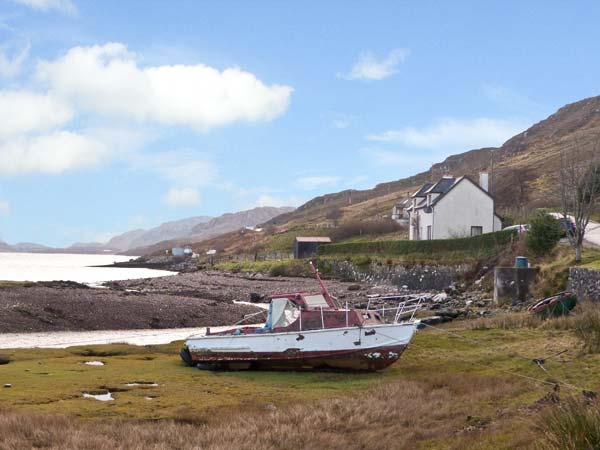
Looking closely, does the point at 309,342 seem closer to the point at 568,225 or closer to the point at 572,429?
the point at 572,429

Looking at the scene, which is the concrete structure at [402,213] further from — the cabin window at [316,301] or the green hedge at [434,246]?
the cabin window at [316,301]

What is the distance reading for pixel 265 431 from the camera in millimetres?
12398

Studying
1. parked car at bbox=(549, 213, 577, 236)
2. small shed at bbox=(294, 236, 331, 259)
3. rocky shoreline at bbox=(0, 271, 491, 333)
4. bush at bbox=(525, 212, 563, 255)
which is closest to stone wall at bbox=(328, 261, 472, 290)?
rocky shoreline at bbox=(0, 271, 491, 333)

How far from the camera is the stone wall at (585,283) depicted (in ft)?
85.4

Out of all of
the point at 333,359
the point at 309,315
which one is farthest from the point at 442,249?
the point at 333,359

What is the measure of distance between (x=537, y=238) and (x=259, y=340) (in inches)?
1022

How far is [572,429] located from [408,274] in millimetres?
50575

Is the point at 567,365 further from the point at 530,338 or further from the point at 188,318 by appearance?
the point at 188,318

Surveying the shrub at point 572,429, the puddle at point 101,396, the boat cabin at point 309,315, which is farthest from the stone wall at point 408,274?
A: the shrub at point 572,429

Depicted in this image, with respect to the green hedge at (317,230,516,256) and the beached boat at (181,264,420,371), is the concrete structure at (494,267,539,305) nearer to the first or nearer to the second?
the green hedge at (317,230,516,256)

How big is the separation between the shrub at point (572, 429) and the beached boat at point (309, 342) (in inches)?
415

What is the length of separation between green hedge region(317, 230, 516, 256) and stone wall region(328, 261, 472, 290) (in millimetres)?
2174

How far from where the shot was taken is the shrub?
7859 millimetres

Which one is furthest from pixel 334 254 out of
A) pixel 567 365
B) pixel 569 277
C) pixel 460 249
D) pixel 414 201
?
pixel 567 365
